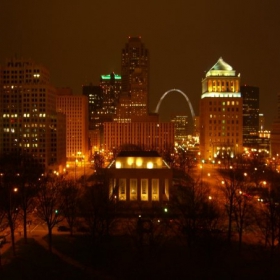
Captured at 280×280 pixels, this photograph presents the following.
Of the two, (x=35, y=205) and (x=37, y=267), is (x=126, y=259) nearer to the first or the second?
(x=37, y=267)

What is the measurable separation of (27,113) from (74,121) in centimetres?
6157

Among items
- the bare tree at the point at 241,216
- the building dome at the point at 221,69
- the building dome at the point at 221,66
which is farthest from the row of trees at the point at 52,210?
the building dome at the point at 221,66

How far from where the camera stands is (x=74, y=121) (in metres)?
151

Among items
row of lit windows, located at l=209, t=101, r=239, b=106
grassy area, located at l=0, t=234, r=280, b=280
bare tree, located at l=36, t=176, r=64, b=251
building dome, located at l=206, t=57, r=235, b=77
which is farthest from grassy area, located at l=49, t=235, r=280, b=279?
building dome, located at l=206, t=57, r=235, b=77

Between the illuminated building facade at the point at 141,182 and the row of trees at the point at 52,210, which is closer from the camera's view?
the row of trees at the point at 52,210

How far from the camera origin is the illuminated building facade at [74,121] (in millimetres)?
145750

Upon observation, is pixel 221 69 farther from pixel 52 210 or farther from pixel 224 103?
pixel 52 210

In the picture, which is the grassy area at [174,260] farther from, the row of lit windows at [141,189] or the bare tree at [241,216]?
the row of lit windows at [141,189]

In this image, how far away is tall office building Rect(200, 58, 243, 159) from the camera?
357 ft

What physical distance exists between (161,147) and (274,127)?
45179 mm

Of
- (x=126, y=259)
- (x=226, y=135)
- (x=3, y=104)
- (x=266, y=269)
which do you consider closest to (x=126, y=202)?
(x=126, y=259)

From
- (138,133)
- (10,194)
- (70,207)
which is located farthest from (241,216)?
(138,133)

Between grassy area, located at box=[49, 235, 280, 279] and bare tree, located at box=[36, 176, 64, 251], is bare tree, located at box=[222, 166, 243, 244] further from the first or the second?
bare tree, located at box=[36, 176, 64, 251]

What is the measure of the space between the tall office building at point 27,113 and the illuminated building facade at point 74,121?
5229cm
